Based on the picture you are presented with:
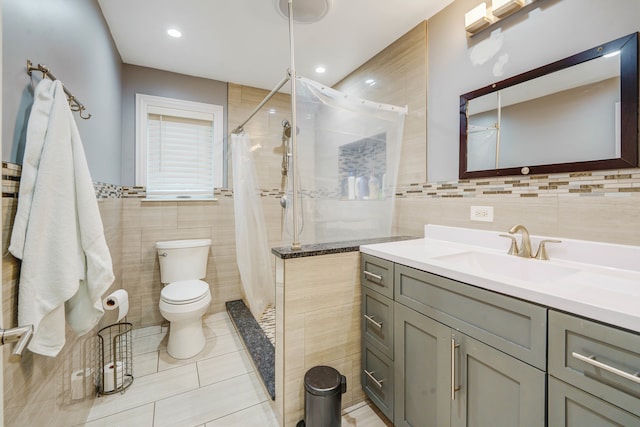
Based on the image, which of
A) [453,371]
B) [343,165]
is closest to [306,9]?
[343,165]

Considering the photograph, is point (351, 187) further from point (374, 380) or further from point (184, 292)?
point (184, 292)

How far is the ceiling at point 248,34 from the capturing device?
1.72 metres

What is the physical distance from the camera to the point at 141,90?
8.06 ft

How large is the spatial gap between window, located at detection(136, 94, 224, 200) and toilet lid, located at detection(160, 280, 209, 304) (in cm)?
88

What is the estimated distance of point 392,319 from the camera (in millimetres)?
1336

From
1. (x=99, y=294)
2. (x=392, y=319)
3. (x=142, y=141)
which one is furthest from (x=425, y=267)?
(x=142, y=141)

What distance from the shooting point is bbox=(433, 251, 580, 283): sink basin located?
1.13 metres

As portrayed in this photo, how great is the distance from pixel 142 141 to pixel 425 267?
2648 millimetres

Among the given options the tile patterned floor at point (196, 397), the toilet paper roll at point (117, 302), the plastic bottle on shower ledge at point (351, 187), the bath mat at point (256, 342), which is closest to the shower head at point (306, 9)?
the plastic bottle on shower ledge at point (351, 187)

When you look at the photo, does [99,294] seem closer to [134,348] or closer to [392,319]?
[392,319]

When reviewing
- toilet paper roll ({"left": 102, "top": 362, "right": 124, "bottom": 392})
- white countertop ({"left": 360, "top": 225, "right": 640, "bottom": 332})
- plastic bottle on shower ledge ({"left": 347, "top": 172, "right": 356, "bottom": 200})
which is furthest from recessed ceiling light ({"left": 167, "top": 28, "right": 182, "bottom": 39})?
toilet paper roll ({"left": 102, "top": 362, "right": 124, "bottom": 392})

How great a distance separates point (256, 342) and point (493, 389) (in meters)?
1.62

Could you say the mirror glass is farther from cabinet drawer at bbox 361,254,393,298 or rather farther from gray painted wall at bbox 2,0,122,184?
gray painted wall at bbox 2,0,122,184

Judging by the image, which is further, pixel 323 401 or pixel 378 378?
pixel 378 378
